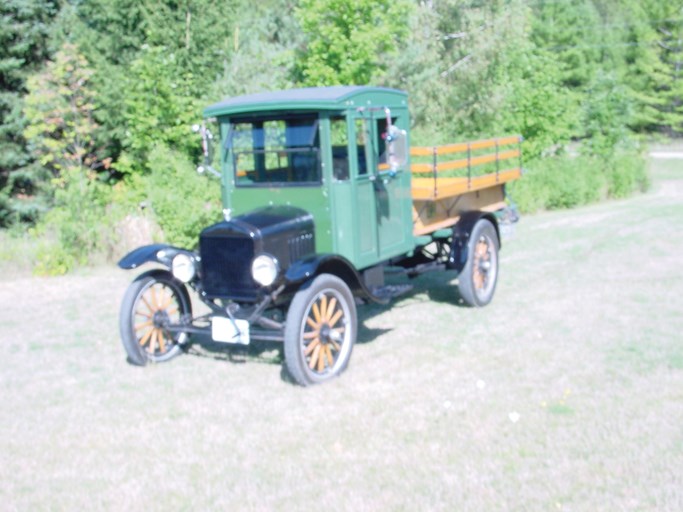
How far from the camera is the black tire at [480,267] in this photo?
8.68 metres

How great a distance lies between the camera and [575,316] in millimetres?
8211

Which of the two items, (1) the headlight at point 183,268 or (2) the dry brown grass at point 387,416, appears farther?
(1) the headlight at point 183,268

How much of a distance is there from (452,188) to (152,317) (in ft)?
10.8

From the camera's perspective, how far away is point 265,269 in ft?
21.0

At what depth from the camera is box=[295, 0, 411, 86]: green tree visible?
14523mm

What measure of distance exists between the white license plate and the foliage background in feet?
18.3

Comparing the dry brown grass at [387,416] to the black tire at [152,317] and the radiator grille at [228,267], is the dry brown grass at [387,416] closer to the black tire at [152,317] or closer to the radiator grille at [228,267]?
the black tire at [152,317]

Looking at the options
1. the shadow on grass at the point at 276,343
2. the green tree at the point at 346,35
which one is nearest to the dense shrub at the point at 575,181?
the green tree at the point at 346,35

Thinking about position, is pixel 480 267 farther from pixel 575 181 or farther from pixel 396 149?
pixel 575 181

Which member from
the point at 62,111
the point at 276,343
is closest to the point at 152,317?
the point at 276,343

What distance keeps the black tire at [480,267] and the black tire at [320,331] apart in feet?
7.09

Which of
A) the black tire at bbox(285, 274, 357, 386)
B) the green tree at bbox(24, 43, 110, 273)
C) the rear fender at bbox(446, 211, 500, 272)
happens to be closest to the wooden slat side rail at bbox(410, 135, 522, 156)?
the rear fender at bbox(446, 211, 500, 272)

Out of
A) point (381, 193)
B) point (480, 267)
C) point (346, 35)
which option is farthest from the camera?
point (346, 35)

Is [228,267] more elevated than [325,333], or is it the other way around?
[228,267]
